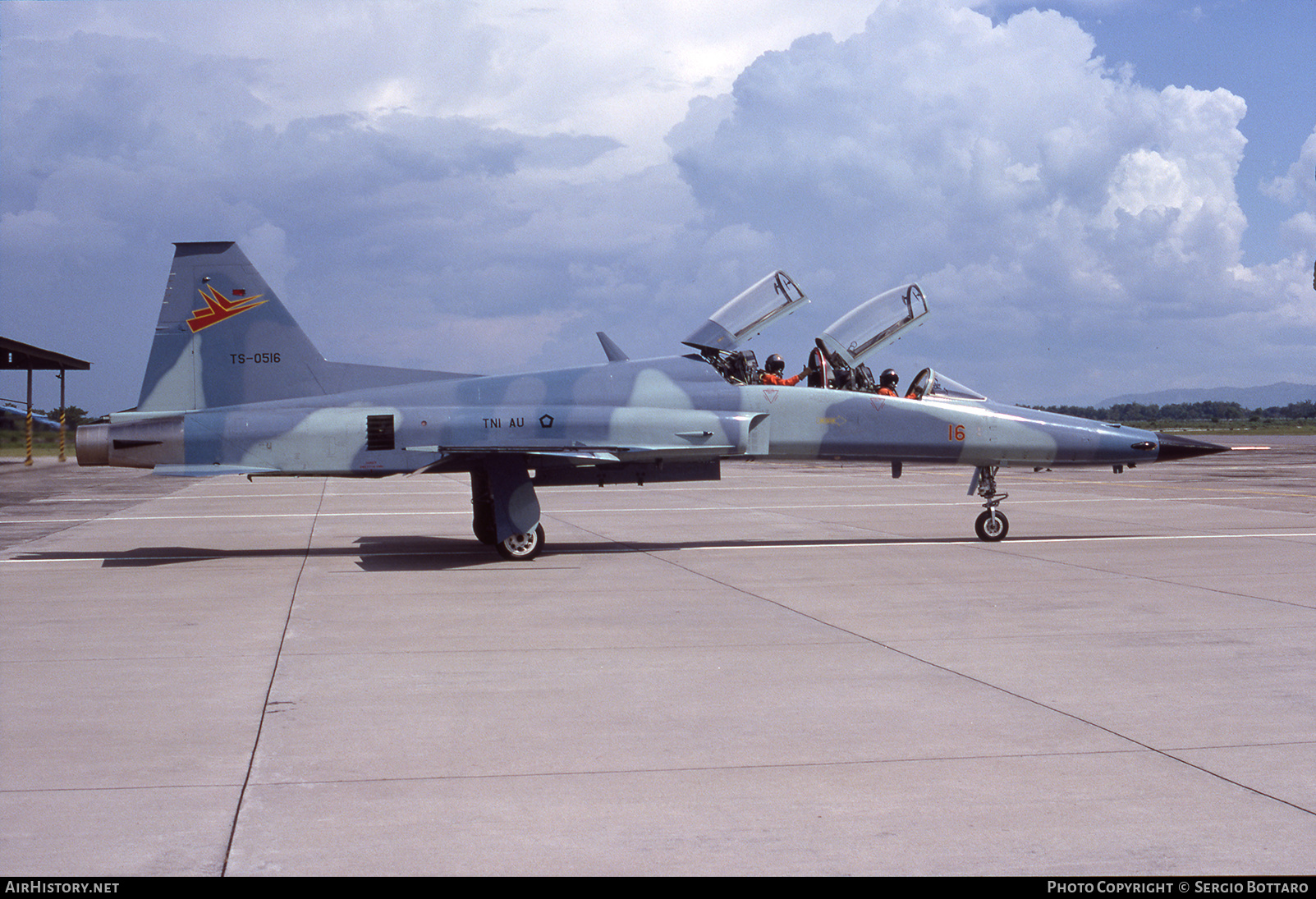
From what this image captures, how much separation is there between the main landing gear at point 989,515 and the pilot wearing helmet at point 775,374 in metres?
2.86

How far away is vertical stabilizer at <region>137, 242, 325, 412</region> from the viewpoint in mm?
13734

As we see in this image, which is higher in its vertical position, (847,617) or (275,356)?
(275,356)

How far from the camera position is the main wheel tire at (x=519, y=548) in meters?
13.4

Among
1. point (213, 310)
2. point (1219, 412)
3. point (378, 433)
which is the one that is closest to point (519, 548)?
point (378, 433)

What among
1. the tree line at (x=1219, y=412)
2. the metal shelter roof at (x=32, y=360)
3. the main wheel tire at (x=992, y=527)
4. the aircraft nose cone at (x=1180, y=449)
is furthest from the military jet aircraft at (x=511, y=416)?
the tree line at (x=1219, y=412)

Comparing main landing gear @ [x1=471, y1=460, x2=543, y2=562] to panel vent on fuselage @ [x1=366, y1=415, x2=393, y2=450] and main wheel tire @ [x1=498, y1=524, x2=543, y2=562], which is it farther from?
panel vent on fuselage @ [x1=366, y1=415, x2=393, y2=450]

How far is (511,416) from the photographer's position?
543 inches

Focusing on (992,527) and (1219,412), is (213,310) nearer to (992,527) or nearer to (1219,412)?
(992,527)

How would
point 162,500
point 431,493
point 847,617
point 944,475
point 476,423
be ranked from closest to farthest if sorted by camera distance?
point 847,617 → point 476,423 → point 162,500 → point 431,493 → point 944,475

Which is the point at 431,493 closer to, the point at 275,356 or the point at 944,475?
the point at 275,356
